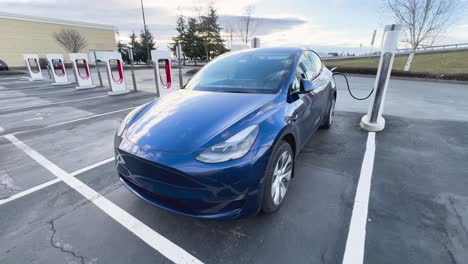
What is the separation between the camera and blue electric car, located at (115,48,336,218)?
173 centimetres

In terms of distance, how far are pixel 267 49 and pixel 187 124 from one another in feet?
6.79

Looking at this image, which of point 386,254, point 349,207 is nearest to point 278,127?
point 349,207

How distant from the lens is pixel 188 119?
2.10 m

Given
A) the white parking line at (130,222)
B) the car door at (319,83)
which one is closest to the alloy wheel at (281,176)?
the white parking line at (130,222)

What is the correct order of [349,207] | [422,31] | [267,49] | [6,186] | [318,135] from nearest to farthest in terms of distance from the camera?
[349,207] → [6,186] → [267,49] → [318,135] → [422,31]

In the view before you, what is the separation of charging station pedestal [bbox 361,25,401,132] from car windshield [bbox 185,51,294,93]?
2.27m

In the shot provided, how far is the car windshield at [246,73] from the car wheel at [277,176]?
2.42ft

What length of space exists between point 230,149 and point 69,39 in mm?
46458

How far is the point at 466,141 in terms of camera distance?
155 inches

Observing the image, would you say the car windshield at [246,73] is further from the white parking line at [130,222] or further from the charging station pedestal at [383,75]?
the charging station pedestal at [383,75]

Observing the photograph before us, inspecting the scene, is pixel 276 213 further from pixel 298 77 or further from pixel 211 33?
pixel 211 33

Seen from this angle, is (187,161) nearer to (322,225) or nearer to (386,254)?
(322,225)

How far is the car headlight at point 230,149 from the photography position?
1.74 meters

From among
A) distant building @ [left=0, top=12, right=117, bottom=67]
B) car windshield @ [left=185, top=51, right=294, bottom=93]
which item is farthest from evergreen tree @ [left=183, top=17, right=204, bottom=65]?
car windshield @ [left=185, top=51, right=294, bottom=93]
